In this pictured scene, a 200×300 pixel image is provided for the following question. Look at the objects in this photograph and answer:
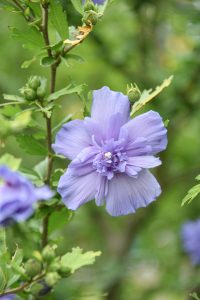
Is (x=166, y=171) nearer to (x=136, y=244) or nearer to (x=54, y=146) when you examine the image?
(x=136, y=244)

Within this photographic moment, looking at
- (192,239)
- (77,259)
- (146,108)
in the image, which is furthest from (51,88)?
(146,108)

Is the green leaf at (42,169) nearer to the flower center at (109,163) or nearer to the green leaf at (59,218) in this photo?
the green leaf at (59,218)

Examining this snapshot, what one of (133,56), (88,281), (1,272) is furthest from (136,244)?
(1,272)

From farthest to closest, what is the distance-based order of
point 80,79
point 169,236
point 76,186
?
point 80,79 < point 169,236 < point 76,186

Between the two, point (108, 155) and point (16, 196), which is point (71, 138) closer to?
point (108, 155)

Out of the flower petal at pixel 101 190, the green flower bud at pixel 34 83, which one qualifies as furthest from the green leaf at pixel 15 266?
the green flower bud at pixel 34 83

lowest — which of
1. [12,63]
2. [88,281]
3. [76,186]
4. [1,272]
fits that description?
[88,281]

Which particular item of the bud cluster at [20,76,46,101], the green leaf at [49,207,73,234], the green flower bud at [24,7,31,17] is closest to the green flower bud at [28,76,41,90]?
the bud cluster at [20,76,46,101]
